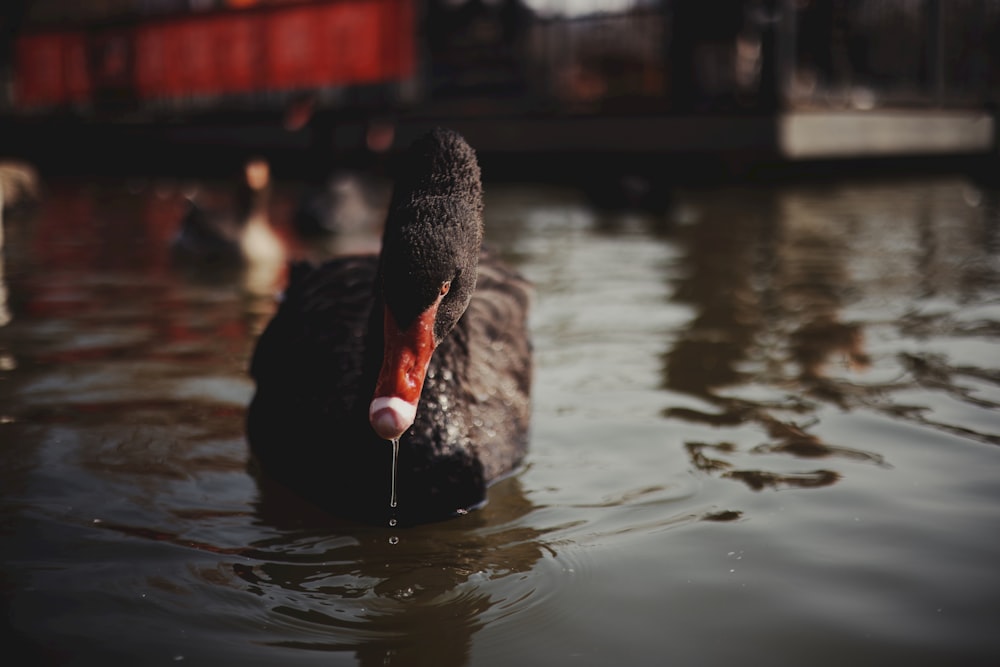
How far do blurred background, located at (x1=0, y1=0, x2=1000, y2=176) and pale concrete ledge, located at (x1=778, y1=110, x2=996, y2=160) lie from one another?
1.1 inches

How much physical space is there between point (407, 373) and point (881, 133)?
14.0m

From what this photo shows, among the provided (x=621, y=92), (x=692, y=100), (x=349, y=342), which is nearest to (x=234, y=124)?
(x=621, y=92)

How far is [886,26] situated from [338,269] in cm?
1705

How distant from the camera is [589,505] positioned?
11.2ft

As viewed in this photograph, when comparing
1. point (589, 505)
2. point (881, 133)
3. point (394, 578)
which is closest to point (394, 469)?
point (394, 578)

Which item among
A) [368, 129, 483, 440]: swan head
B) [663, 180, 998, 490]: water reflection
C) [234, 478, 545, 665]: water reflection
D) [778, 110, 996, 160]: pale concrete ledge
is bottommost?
[234, 478, 545, 665]: water reflection

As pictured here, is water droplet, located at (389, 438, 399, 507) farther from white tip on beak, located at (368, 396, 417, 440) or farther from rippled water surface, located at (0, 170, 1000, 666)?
white tip on beak, located at (368, 396, 417, 440)

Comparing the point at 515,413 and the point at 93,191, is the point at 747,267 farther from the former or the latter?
the point at 93,191

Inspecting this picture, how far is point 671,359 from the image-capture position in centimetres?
533

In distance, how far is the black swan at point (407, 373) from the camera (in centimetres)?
287

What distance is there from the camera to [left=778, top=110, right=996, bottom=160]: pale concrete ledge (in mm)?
14211

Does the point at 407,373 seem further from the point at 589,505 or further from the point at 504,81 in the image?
the point at 504,81

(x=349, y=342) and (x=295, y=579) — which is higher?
(x=349, y=342)

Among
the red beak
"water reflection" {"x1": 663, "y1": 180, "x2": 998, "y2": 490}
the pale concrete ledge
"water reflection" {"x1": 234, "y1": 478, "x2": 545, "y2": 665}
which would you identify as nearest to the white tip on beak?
the red beak
